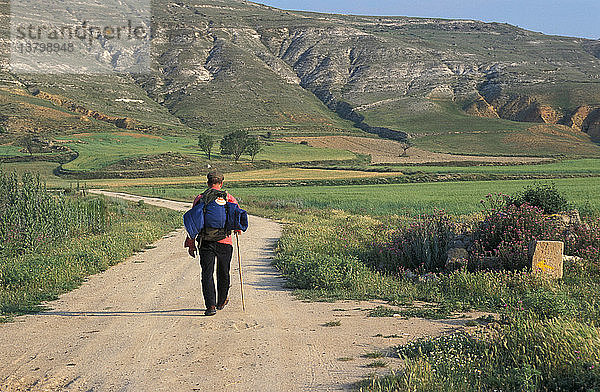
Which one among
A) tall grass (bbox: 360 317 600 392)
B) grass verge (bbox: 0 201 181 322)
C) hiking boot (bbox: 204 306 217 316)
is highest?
tall grass (bbox: 360 317 600 392)

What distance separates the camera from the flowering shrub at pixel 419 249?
13.6 m

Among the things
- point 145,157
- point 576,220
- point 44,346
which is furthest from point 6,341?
point 145,157

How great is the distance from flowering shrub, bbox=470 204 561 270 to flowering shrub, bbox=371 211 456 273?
0.76 metres

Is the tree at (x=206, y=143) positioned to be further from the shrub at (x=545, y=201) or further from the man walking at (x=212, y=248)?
the man walking at (x=212, y=248)

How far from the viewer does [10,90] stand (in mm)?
137250

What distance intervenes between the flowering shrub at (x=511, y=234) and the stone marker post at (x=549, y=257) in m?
0.53

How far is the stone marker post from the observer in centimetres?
1118

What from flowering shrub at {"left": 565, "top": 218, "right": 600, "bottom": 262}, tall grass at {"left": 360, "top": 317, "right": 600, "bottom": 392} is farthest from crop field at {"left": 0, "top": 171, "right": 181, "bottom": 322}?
flowering shrub at {"left": 565, "top": 218, "right": 600, "bottom": 262}

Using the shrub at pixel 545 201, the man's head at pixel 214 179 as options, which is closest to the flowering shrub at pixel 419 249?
the shrub at pixel 545 201

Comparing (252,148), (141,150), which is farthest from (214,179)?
(141,150)

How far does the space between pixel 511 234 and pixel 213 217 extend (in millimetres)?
6945

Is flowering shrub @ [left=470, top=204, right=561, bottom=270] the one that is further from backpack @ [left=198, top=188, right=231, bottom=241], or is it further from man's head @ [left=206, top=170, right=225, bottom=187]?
man's head @ [left=206, top=170, right=225, bottom=187]

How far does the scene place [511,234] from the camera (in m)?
13.0

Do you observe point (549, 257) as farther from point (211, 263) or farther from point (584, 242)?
point (211, 263)
